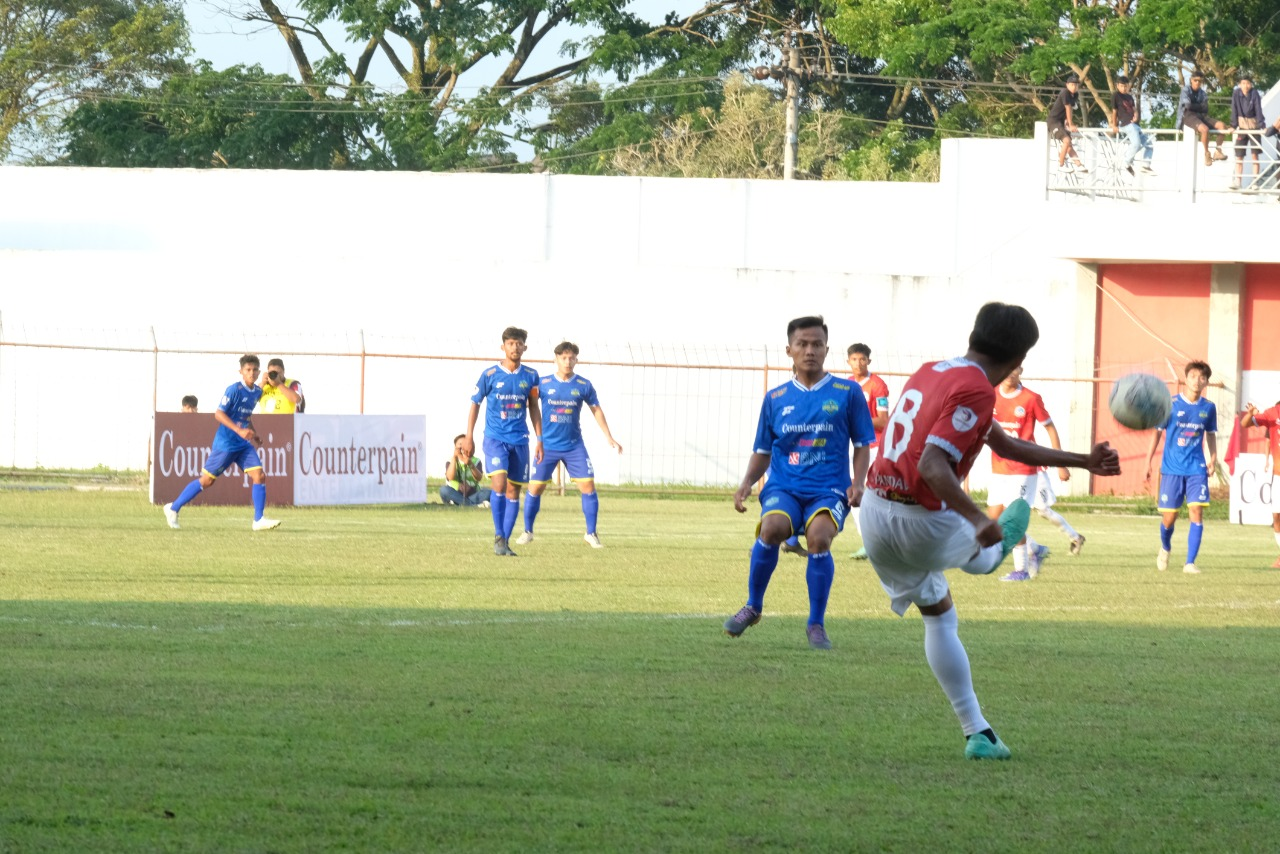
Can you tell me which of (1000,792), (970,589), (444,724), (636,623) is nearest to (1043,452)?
(1000,792)

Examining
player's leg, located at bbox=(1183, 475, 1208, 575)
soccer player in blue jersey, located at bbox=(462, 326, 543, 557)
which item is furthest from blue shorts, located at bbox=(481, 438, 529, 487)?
player's leg, located at bbox=(1183, 475, 1208, 575)

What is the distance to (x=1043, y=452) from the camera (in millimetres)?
6758

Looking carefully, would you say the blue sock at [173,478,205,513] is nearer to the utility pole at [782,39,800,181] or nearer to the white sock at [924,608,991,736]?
the white sock at [924,608,991,736]

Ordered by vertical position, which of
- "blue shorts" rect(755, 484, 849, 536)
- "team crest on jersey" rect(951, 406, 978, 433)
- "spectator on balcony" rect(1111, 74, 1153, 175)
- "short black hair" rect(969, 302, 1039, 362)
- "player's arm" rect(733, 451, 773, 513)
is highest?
"spectator on balcony" rect(1111, 74, 1153, 175)

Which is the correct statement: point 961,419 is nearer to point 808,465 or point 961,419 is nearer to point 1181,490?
point 808,465

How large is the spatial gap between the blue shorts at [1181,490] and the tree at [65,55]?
4261 centimetres

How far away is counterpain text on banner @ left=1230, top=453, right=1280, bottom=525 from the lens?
898 inches

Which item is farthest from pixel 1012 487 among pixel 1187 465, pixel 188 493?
pixel 188 493

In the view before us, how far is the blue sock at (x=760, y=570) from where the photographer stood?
1015 cm

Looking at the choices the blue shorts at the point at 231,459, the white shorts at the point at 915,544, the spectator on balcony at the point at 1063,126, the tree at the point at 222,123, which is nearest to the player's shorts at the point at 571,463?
the blue shorts at the point at 231,459

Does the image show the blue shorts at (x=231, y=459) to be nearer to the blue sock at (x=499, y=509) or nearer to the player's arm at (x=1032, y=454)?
the blue sock at (x=499, y=509)

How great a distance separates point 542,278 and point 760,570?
2323 centimetres

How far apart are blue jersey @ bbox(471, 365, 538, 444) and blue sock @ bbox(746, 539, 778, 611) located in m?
6.84

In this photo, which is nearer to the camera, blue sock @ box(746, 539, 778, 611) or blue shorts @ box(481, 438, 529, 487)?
blue sock @ box(746, 539, 778, 611)
